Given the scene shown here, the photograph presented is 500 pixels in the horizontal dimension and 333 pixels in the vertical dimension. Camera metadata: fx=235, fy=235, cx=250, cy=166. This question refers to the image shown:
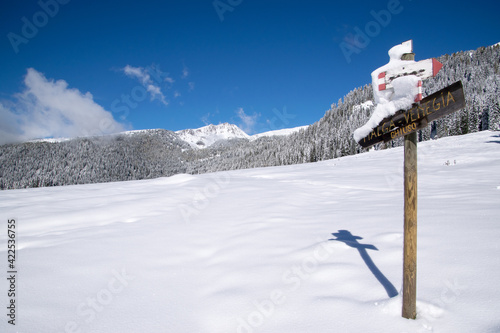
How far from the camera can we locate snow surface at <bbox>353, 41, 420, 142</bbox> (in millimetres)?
2477

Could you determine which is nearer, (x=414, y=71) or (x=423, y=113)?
(x=423, y=113)

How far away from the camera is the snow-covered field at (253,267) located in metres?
2.59

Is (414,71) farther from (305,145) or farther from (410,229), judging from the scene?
(305,145)

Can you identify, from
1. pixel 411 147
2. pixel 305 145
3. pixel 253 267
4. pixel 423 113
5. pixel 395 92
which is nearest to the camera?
pixel 423 113

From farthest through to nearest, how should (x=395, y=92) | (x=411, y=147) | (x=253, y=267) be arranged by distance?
(x=253, y=267), (x=395, y=92), (x=411, y=147)

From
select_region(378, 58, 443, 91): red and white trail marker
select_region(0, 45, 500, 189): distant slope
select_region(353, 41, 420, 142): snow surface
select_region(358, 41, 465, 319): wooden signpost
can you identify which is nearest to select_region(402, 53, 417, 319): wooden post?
select_region(358, 41, 465, 319): wooden signpost

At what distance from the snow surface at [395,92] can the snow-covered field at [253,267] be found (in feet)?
6.80

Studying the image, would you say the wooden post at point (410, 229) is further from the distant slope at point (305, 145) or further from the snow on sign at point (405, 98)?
the distant slope at point (305, 145)

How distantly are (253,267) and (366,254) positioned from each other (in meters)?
1.83

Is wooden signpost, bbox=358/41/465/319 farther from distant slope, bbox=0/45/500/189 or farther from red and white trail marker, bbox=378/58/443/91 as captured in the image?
distant slope, bbox=0/45/500/189

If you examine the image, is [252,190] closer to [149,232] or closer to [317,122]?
[149,232]

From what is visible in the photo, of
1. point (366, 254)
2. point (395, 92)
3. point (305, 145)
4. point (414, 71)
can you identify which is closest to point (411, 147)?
point (395, 92)

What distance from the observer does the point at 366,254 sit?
149 inches

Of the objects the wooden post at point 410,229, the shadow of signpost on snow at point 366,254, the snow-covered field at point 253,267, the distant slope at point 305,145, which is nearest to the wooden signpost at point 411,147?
the wooden post at point 410,229
